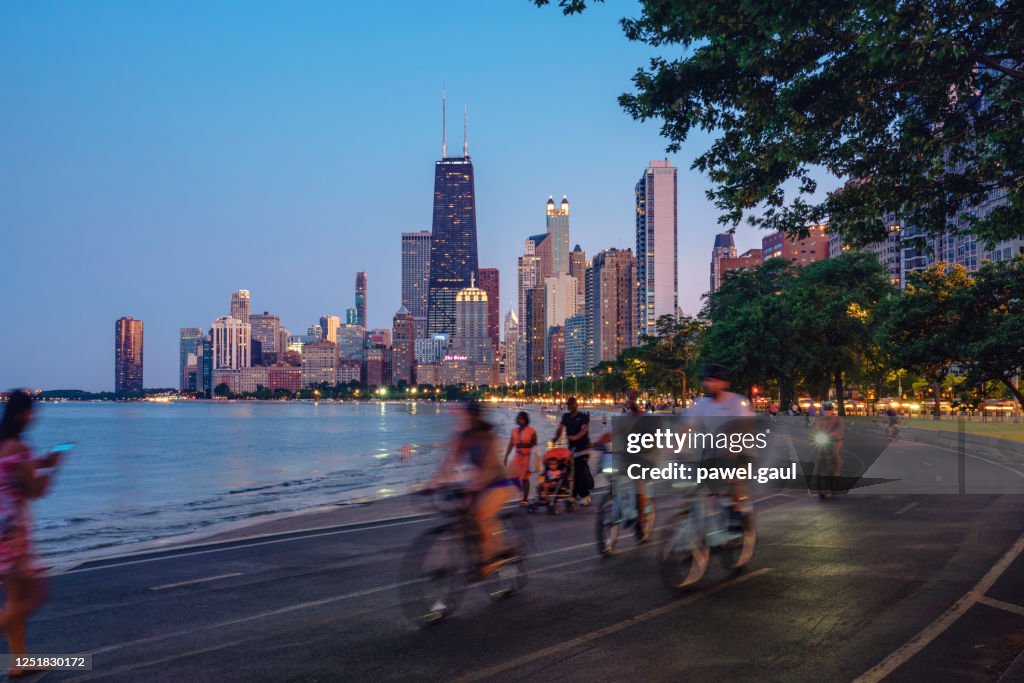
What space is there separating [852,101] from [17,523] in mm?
11306

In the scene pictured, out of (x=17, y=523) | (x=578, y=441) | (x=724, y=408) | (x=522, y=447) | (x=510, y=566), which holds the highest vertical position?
(x=724, y=408)

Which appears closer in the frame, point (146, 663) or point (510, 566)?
point (146, 663)

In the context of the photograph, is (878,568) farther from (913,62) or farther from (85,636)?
(85,636)

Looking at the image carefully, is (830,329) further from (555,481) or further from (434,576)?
(434,576)

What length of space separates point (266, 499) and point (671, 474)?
57.8ft

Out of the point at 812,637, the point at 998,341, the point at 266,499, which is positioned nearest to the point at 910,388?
the point at 998,341

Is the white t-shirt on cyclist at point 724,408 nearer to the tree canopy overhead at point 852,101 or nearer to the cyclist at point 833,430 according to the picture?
the tree canopy overhead at point 852,101

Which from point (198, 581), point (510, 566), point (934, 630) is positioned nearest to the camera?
point (934, 630)

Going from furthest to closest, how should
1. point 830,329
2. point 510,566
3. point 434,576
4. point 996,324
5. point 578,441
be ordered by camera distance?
point 830,329 < point 996,324 < point 578,441 < point 510,566 < point 434,576

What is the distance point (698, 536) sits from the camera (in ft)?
31.6

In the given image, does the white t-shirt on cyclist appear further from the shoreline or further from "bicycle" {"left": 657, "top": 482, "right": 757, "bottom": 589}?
the shoreline

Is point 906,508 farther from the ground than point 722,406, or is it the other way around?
point 722,406

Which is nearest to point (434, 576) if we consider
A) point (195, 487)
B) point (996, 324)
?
point (195, 487)

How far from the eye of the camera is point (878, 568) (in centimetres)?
1052
